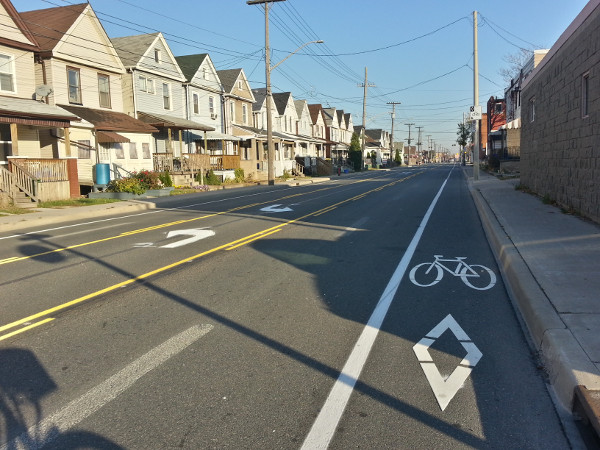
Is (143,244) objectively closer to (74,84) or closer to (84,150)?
(84,150)

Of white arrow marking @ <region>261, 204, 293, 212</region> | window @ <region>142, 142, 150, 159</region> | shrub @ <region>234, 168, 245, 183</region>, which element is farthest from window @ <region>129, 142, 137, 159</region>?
white arrow marking @ <region>261, 204, 293, 212</region>

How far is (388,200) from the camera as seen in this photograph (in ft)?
68.3

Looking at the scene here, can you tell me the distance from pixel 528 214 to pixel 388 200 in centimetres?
773

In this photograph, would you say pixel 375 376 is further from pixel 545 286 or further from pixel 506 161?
pixel 506 161

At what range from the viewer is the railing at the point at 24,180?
1906 cm

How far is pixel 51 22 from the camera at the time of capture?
2727 centimetres

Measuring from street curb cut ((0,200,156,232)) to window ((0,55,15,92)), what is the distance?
24.8 ft

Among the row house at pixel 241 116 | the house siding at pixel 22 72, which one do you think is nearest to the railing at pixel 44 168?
the house siding at pixel 22 72

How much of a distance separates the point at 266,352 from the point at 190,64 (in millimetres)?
37765

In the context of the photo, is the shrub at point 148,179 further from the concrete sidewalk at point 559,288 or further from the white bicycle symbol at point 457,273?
the white bicycle symbol at point 457,273

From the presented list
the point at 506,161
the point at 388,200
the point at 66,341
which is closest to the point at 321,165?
the point at 506,161

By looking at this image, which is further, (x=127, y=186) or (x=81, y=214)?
(x=127, y=186)

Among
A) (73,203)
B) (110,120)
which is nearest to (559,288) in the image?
(73,203)

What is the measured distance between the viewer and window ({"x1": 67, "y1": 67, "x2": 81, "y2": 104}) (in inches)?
1044
